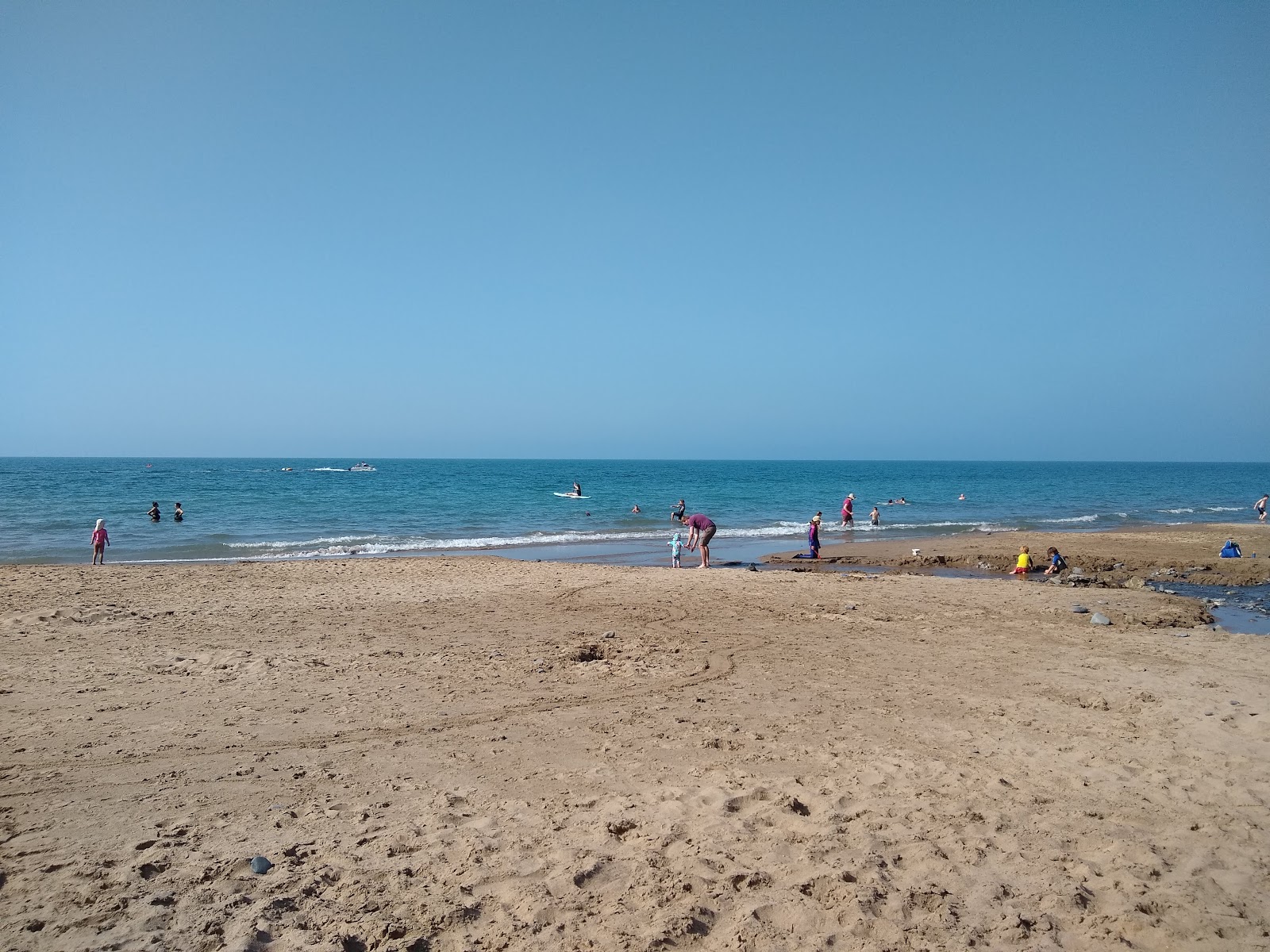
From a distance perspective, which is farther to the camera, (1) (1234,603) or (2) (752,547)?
(2) (752,547)

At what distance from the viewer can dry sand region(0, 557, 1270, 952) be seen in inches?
153

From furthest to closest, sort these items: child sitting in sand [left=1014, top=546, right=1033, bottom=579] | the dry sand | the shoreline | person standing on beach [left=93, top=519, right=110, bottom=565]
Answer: the shoreline < child sitting in sand [left=1014, top=546, right=1033, bottom=579] < person standing on beach [left=93, top=519, right=110, bottom=565] < the dry sand

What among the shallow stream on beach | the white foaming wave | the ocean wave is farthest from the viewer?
the white foaming wave

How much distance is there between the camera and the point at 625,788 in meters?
5.43

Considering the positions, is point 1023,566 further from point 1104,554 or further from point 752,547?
point 752,547

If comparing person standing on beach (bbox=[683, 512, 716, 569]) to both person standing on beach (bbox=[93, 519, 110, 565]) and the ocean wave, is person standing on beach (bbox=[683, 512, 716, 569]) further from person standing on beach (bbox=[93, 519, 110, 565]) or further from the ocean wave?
person standing on beach (bbox=[93, 519, 110, 565])

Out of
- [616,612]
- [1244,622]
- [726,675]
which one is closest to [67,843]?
[726,675]

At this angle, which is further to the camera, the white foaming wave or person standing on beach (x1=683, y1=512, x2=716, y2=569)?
the white foaming wave

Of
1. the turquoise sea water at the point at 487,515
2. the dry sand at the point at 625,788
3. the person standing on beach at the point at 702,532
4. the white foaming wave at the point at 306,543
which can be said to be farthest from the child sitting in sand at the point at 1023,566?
the white foaming wave at the point at 306,543

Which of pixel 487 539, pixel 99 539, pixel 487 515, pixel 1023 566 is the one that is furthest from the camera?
pixel 487 515

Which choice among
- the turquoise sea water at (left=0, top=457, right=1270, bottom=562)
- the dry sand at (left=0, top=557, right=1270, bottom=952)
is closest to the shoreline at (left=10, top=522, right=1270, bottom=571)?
the turquoise sea water at (left=0, top=457, right=1270, bottom=562)

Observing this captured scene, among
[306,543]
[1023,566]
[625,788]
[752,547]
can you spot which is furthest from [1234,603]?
[306,543]

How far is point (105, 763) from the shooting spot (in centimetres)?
569

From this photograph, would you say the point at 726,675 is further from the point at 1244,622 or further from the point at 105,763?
the point at 1244,622
